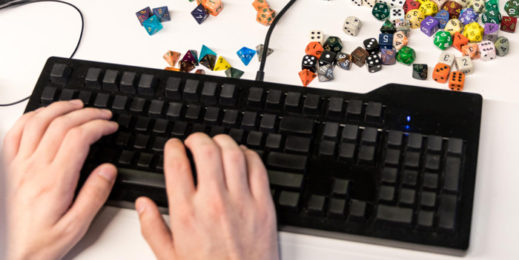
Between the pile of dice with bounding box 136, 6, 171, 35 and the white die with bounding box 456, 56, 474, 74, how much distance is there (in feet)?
1.65

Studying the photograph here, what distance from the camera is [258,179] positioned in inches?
27.0

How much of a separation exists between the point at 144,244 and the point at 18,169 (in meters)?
0.21

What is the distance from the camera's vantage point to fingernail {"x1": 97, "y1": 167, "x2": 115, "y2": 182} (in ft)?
2.36

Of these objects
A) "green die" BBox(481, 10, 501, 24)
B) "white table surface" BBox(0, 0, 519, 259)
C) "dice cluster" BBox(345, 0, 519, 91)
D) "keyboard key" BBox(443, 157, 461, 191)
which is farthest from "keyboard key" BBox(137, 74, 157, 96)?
"green die" BBox(481, 10, 501, 24)

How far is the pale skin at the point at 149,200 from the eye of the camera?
0.67 meters

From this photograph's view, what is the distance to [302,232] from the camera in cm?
71

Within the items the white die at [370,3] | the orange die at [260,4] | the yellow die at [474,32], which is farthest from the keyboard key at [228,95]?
the yellow die at [474,32]

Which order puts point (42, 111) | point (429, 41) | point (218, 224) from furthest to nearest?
point (429, 41), point (42, 111), point (218, 224)

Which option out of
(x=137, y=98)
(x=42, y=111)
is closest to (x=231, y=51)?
(x=137, y=98)

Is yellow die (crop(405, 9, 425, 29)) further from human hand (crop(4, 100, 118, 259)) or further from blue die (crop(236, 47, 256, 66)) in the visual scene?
human hand (crop(4, 100, 118, 259))

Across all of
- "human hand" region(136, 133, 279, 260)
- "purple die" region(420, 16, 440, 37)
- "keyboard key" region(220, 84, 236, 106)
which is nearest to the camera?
"human hand" region(136, 133, 279, 260)

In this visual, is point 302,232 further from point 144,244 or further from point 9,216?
point 9,216

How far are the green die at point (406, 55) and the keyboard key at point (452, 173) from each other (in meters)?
0.21

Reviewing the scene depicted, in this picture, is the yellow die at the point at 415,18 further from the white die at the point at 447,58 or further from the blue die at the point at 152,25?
the blue die at the point at 152,25
